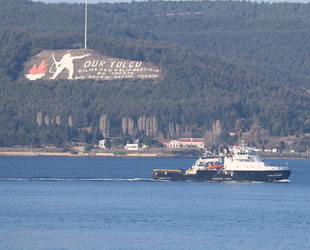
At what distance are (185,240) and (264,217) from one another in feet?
59.8

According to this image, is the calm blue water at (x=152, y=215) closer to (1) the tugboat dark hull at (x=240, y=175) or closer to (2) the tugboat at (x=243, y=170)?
(1) the tugboat dark hull at (x=240, y=175)

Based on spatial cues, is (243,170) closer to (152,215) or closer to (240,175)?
(240,175)

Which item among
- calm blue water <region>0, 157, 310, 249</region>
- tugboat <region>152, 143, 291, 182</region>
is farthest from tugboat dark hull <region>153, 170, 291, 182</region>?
calm blue water <region>0, 157, 310, 249</region>

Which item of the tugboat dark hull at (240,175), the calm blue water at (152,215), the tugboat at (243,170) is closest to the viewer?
the calm blue water at (152,215)

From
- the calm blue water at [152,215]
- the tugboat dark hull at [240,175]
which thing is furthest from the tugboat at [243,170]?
the calm blue water at [152,215]

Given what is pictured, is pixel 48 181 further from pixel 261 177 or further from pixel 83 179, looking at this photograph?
pixel 261 177

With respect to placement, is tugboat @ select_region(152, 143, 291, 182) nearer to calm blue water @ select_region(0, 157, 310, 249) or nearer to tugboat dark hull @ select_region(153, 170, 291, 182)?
tugboat dark hull @ select_region(153, 170, 291, 182)

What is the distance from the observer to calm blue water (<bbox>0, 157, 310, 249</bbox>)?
79125mm

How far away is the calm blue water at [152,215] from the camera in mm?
79125

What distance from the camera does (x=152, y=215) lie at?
95.9 metres

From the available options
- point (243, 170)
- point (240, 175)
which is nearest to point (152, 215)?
point (243, 170)

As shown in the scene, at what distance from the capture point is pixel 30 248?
74875mm

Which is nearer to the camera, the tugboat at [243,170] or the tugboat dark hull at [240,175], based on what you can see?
the tugboat at [243,170]

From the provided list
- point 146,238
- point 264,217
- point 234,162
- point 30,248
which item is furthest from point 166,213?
point 234,162
